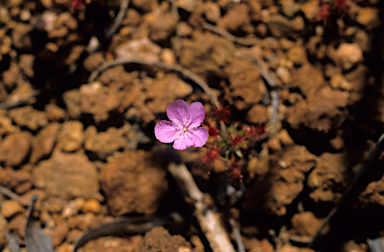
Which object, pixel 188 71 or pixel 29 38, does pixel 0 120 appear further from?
pixel 188 71

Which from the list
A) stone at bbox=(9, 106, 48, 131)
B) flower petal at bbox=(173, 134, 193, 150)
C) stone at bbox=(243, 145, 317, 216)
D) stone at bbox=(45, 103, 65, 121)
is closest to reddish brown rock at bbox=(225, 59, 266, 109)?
stone at bbox=(243, 145, 317, 216)

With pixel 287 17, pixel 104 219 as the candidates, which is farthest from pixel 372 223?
pixel 104 219

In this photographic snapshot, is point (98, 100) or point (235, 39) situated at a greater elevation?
point (235, 39)

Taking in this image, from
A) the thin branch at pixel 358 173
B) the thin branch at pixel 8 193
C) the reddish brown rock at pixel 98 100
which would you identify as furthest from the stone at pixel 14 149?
the thin branch at pixel 358 173

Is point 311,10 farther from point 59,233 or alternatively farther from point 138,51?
point 59,233

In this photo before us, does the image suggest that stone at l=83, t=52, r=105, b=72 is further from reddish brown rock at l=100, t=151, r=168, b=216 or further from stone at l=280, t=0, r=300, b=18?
stone at l=280, t=0, r=300, b=18

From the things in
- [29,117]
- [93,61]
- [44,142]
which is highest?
[93,61]

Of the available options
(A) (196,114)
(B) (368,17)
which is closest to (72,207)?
(A) (196,114)
